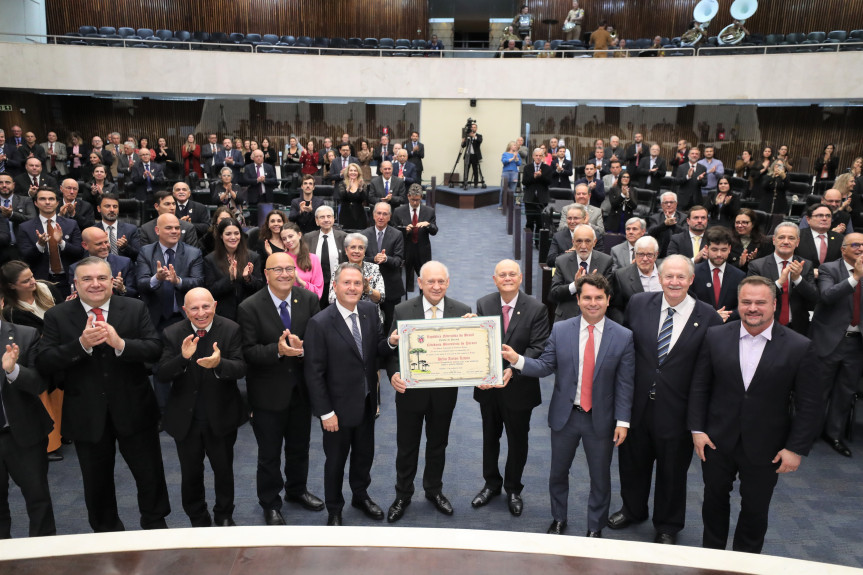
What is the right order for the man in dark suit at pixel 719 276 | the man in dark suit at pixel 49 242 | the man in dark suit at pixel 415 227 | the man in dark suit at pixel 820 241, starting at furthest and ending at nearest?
the man in dark suit at pixel 415 227, the man in dark suit at pixel 49 242, the man in dark suit at pixel 820 241, the man in dark suit at pixel 719 276

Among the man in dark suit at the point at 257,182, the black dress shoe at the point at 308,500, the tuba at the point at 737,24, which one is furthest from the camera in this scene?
the tuba at the point at 737,24

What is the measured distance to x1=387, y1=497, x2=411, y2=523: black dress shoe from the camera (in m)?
3.94

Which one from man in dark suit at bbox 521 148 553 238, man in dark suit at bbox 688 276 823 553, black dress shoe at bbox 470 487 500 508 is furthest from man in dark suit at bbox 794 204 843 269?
man in dark suit at bbox 521 148 553 238

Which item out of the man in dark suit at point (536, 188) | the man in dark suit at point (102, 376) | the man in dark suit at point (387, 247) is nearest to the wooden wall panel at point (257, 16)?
the man in dark suit at point (536, 188)

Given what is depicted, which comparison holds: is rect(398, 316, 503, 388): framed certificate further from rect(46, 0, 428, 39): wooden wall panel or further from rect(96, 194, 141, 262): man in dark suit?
rect(46, 0, 428, 39): wooden wall panel

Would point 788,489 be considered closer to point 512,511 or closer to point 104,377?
point 512,511

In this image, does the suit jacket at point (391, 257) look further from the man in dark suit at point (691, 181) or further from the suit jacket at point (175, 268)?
the man in dark suit at point (691, 181)

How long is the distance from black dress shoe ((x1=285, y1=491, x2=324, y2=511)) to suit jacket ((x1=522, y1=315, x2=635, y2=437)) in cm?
162

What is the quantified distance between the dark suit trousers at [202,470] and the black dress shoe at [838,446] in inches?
176

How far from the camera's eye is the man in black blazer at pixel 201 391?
11.3ft

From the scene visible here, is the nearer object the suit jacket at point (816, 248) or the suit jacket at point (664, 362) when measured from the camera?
the suit jacket at point (664, 362)

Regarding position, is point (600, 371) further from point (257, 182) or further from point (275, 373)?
point (257, 182)

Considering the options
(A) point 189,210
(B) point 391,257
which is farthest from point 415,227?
(A) point 189,210

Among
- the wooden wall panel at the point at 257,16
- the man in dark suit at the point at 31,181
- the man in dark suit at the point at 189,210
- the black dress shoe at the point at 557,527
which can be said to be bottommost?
the black dress shoe at the point at 557,527
